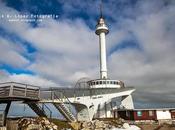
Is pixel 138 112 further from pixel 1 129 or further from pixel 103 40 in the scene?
pixel 1 129

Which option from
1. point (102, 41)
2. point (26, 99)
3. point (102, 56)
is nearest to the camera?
point (26, 99)

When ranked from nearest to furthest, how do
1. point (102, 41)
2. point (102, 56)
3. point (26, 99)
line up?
point (26, 99) < point (102, 56) < point (102, 41)

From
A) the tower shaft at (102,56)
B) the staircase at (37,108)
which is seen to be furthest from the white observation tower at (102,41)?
the staircase at (37,108)

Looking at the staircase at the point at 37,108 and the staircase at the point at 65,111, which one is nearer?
the staircase at the point at 37,108

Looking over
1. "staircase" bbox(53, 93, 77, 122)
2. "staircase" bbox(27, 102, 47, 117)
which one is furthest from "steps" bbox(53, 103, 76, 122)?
"staircase" bbox(27, 102, 47, 117)

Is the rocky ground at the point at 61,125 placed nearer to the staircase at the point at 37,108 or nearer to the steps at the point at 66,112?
the steps at the point at 66,112

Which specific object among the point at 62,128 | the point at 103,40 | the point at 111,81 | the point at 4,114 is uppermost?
the point at 103,40

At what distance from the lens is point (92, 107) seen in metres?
46.1

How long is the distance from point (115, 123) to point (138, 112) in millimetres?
12370

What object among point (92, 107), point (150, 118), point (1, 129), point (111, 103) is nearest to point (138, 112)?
point (150, 118)

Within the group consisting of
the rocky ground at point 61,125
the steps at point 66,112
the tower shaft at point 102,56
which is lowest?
the rocky ground at point 61,125

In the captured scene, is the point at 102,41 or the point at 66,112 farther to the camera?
the point at 102,41

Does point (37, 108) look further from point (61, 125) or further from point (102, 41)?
point (102, 41)

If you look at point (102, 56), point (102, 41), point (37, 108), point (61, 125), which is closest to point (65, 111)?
point (61, 125)
